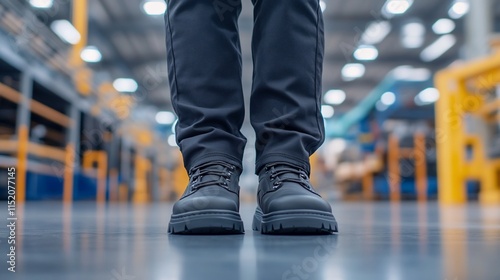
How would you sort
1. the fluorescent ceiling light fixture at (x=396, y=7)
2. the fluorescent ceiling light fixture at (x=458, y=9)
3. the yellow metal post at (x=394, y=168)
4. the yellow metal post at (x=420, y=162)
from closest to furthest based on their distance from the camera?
the yellow metal post at (x=420, y=162) < the yellow metal post at (x=394, y=168) < the fluorescent ceiling light fixture at (x=396, y=7) < the fluorescent ceiling light fixture at (x=458, y=9)

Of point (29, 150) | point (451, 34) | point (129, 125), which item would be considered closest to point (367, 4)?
point (451, 34)

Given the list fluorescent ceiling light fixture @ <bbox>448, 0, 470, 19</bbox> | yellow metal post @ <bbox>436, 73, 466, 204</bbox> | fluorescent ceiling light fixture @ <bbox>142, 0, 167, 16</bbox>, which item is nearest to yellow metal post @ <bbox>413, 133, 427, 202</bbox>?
yellow metal post @ <bbox>436, 73, 466, 204</bbox>

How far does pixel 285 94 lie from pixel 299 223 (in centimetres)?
21

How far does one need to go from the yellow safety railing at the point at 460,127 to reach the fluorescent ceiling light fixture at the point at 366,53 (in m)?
7.45

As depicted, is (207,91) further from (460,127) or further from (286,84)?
(460,127)

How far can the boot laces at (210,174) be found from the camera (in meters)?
0.77

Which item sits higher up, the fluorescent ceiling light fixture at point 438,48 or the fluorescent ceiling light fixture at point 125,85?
the fluorescent ceiling light fixture at point 438,48

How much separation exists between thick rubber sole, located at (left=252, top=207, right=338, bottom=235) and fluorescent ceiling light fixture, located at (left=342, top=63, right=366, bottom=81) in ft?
39.1

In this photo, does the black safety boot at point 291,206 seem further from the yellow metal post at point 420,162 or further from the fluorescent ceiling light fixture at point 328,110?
the fluorescent ceiling light fixture at point 328,110

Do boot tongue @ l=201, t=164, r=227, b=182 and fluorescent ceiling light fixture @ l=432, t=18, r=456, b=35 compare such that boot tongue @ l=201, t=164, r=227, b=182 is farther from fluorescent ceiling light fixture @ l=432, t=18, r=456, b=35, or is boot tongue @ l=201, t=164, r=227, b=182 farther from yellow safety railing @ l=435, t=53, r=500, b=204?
fluorescent ceiling light fixture @ l=432, t=18, r=456, b=35

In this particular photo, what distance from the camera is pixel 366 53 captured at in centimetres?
1127

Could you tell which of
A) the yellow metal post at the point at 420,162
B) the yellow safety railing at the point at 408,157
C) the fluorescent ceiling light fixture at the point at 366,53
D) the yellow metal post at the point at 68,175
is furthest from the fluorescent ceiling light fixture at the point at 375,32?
the yellow metal post at the point at 68,175

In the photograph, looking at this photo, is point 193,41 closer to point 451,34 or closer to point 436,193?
point 436,193

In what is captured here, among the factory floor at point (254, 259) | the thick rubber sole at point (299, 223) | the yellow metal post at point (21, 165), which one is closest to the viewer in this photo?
the factory floor at point (254, 259)
